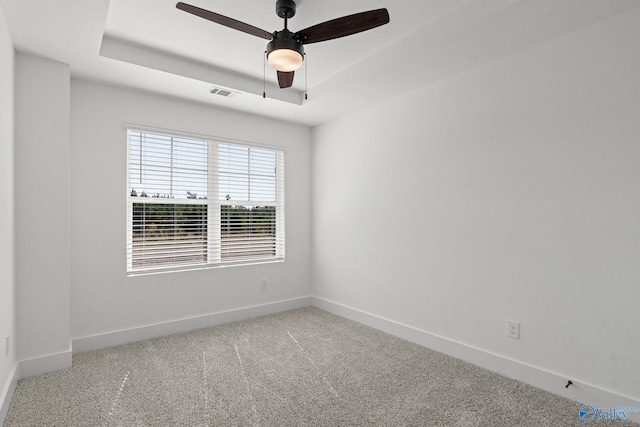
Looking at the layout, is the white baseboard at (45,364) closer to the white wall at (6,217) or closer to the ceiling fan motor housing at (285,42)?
the white wall at (6,217)

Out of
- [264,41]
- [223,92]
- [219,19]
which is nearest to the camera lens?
[219,19]

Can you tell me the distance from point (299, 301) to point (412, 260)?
1777 millimetres

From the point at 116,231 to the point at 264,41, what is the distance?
7.24 feet

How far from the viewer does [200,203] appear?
380 cm

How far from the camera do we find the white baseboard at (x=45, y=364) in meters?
2.57

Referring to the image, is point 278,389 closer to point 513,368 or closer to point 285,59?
point 513,368

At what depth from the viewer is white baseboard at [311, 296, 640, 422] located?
216 cm

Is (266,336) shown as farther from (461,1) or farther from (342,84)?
(461,1)

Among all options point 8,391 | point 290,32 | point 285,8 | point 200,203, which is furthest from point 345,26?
point 8,391

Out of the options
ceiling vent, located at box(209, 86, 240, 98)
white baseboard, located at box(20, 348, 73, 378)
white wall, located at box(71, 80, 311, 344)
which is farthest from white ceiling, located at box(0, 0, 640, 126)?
white baseboard, located at box(20, 348, 73, 378)

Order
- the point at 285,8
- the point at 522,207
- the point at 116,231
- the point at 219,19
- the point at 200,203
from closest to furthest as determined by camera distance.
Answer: the point at 219,19, the point at 285,8, the point at 522,207, the point at 116,231, the point at 200,203

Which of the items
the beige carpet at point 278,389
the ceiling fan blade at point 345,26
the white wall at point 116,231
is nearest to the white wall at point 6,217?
the beige carpet at point 278,389

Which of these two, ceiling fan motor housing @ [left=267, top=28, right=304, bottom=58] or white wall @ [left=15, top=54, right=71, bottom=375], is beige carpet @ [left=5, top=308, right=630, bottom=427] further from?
ceiling fan motor housing @ [left=267, top=28, right=304, bottom=58]

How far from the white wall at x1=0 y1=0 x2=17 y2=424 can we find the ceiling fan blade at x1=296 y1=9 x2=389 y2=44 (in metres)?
1.87
